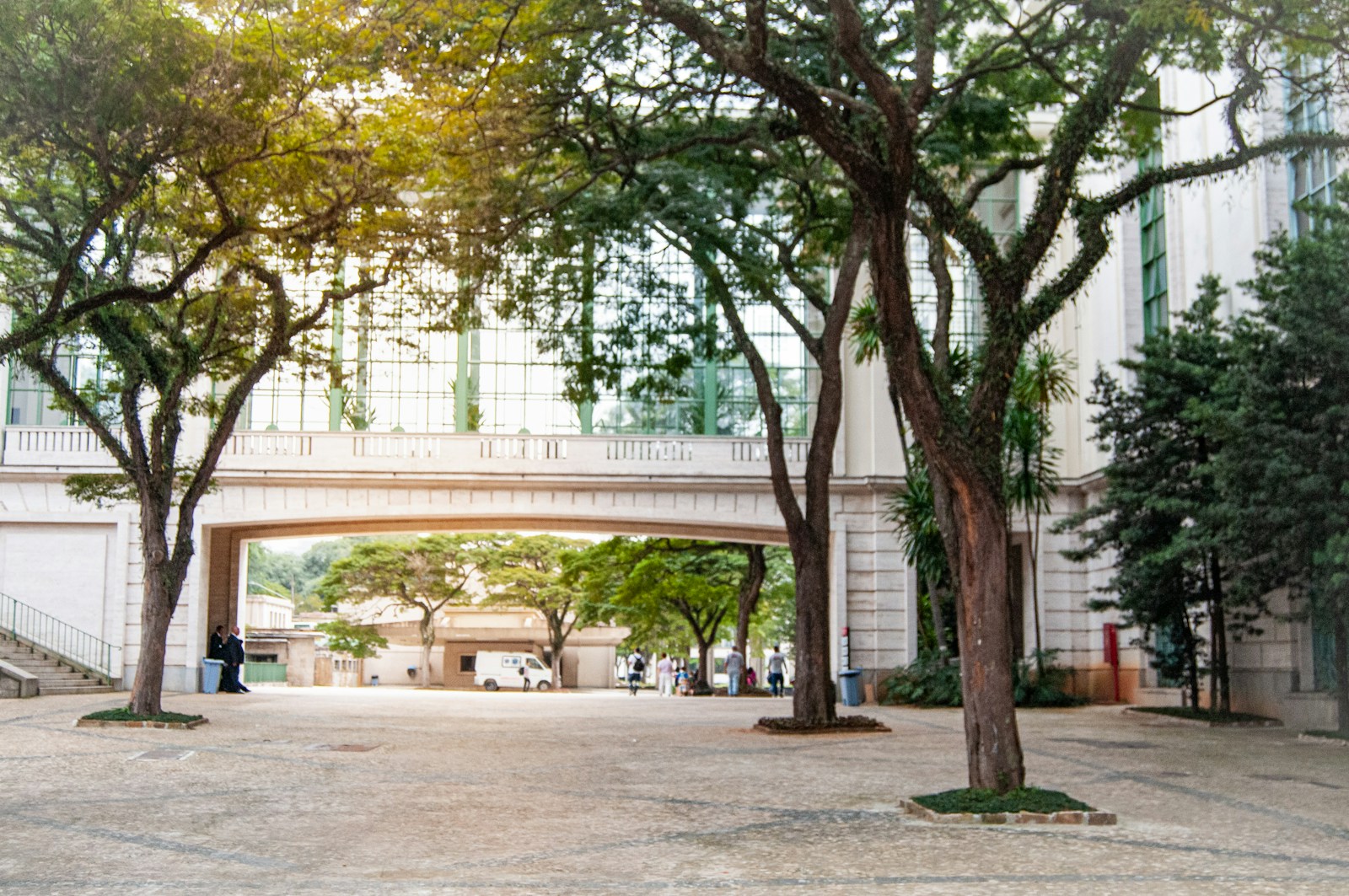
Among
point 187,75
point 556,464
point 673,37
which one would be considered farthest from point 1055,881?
point 556,464

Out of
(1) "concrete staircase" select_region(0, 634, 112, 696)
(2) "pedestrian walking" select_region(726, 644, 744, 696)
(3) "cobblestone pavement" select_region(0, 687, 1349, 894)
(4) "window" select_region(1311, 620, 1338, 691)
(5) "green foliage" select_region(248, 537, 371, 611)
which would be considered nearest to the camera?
(3) "cobblestone pavement" select_region(0, 687, 1349, 894)

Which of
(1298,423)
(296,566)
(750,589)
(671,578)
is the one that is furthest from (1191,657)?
(296,566)

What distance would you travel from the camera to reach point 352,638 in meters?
52.3

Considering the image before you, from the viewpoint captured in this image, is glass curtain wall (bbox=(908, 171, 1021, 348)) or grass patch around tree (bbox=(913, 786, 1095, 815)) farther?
glass curtain wall (bbox=(908, 171, 1021, 348))

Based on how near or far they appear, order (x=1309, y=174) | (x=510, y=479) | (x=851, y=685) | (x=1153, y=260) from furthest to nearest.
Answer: (x=510, y=479) → (x=851, y=685) → (x=1153, y=260) → (x=1309, y=174)

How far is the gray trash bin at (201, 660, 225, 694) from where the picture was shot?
95.0 ft

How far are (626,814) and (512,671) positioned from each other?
43.7m

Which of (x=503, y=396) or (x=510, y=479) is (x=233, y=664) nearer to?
(x=510, y=479)

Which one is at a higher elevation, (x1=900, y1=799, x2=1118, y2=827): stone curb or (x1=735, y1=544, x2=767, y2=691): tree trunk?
(x1=735, y1=544, x2=767, y2=691): tree trunk

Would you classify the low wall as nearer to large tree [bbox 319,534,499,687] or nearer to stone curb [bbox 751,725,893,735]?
stone curb [bbox 751,725,893,735]

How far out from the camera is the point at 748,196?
18625 mm

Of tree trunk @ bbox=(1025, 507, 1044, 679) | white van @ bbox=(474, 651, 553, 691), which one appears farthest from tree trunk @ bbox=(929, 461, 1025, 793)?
white van @ bbox=(474, 651, 553, 691)

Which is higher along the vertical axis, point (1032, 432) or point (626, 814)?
point (1032, 432)

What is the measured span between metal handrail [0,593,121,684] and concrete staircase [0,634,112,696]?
72 centimetres
